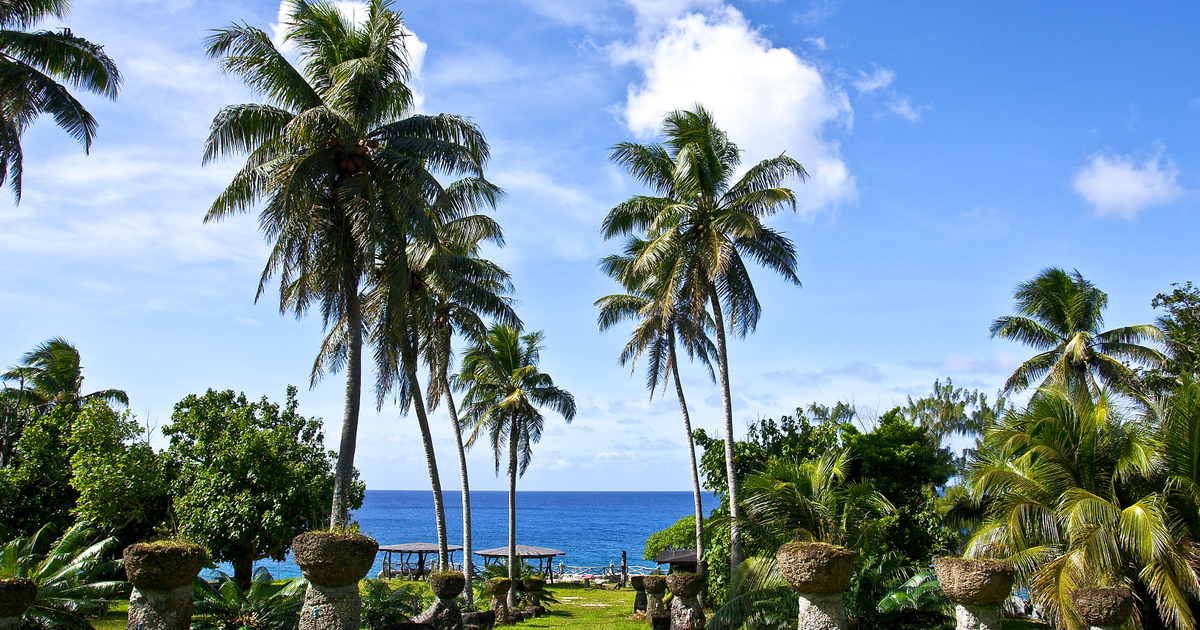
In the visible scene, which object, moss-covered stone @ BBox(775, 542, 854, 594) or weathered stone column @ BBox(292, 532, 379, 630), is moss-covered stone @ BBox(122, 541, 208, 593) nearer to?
weathered stone column @ BBox(292, 532, 379, 630)

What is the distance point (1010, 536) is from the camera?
12.2 m

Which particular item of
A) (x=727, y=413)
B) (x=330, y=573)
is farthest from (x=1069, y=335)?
(x=330, y=573)

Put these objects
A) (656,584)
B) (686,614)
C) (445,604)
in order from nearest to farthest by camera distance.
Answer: (686,614) → (445,604) → (656,584)

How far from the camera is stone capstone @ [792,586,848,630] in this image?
7621 millimetres

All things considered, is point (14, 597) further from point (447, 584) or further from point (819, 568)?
point (819, 568)

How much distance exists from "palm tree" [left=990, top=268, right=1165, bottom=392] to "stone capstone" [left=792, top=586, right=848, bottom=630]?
2005 cm

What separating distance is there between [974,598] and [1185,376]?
6881 millimetres

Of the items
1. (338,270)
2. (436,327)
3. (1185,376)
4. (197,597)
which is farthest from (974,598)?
(436,327)

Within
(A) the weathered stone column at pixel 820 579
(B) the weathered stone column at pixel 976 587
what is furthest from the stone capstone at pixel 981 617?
(A) the weathered stone column at pixel 820 579

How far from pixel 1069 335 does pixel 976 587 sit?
20970mm

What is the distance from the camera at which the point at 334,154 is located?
14.5m

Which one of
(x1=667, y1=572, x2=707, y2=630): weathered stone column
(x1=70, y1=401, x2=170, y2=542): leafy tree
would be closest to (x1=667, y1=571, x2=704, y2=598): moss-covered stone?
(x1=667, y1=572, x2=707, y2=630): weathered stone column

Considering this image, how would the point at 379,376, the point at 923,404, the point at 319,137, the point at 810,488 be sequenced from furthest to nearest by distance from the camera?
the point at 923,404 → the point at 379,376 → the point at 319,137 → the point at 810,488

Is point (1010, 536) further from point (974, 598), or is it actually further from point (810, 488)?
point (974, 598)
